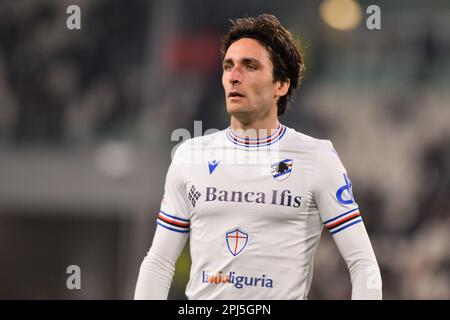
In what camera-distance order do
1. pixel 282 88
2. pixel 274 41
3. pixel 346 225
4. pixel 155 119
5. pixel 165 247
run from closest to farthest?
pixel 346 225 → pixel 165 247 → pixel 274 41 → pixel 282 88 → pixel 155 119

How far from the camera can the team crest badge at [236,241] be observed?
421 centimetres

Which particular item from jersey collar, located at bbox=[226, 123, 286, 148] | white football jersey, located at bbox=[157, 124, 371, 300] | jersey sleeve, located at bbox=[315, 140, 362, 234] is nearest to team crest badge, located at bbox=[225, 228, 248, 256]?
white football jersey, located at bbox=[157, 124, 371, 300]

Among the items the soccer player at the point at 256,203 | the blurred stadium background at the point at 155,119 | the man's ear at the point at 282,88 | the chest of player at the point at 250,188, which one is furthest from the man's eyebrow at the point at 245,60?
the blurred stadium background at the point at 155,119

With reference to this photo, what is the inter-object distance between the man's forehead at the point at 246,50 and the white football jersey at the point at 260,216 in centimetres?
56

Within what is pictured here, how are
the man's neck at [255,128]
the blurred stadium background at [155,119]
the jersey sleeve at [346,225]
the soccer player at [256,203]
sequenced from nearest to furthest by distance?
the jersey sleeve at [346,225], the soccer player at [256,203], the man's neck at [255,128], the blurred stadium background at [155,119]


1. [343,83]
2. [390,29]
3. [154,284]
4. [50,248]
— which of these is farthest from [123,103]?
[154,284]

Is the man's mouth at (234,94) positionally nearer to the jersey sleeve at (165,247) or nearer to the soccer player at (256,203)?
the soccer player at (256,203)

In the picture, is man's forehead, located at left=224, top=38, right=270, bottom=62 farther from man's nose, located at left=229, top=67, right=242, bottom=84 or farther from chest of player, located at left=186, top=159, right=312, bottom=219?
chest of player, located at left=186, top=159, right=312, bottom=219

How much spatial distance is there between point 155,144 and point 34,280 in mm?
3238

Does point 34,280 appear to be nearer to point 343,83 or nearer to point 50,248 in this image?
point 50,248

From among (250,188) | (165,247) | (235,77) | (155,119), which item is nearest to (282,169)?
(250,188)

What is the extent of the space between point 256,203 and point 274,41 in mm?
1000

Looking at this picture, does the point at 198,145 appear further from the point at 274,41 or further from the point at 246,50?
the point at 274,41

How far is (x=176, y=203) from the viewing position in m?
4.46
